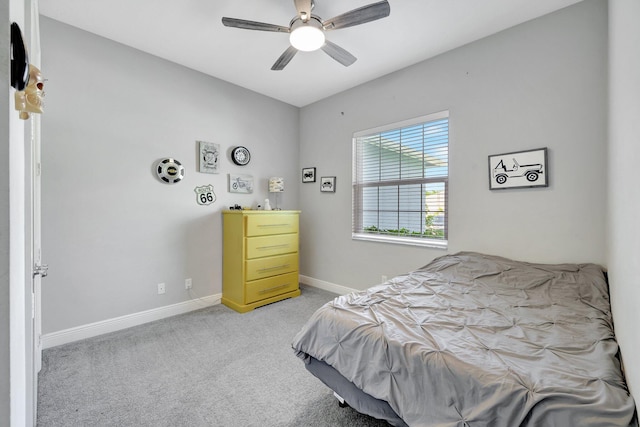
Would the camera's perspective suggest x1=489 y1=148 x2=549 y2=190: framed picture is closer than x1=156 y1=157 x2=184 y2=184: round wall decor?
Yes

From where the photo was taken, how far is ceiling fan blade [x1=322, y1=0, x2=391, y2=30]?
68.7 inches

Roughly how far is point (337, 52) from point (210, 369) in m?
2.68

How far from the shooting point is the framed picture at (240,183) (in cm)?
343

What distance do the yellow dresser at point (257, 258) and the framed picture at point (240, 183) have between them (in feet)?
1.22

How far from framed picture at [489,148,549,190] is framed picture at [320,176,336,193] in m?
1.86

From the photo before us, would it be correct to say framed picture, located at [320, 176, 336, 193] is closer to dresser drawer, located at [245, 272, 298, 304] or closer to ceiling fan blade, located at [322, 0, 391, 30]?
dresser drawer, located at [245, 272, 298, 304]

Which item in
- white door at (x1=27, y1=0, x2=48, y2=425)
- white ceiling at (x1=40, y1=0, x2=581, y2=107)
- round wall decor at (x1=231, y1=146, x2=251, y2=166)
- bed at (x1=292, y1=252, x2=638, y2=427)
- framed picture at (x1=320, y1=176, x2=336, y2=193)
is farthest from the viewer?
framed picture at (x1=320, y1=176, x2=336, y2=193)

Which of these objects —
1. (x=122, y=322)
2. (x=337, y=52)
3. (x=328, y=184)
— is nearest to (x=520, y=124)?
(x=337, y=52)

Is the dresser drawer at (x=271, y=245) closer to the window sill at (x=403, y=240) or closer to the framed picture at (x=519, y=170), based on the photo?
the window sill at (x=403, y=240)

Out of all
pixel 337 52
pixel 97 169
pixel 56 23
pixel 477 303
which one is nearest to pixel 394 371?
pixel 477 303

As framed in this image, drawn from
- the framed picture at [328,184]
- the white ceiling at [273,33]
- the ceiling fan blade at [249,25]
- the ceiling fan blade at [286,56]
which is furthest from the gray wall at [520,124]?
the ceiling fan blade at [249,25]

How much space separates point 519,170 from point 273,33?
8.03 ft

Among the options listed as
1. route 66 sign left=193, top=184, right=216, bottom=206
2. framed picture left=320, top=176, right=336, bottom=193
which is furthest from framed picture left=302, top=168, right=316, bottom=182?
route 66 sign left=193, top=184, right=216, bottom=206

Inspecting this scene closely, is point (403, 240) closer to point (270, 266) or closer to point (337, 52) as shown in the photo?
point (270, 266)
